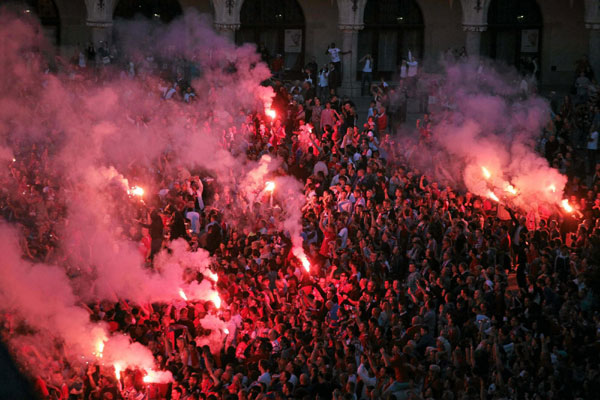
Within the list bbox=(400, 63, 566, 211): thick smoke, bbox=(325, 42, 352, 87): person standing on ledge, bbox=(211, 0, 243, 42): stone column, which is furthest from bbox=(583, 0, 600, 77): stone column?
bbox=(211, 0, 243, 42): stone column

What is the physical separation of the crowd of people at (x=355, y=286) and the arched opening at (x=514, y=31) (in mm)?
9039

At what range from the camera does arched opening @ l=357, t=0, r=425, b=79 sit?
2884cm

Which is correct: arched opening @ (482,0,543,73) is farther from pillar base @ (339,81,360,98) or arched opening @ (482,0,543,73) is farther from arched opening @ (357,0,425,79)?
pillar base @ (339,81,360,98)

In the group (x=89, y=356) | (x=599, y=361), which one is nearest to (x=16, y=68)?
(x=89, y=356)

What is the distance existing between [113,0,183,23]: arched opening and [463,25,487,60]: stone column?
25.4 feet

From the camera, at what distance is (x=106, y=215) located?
703 inches

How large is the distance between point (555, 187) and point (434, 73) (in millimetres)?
10279

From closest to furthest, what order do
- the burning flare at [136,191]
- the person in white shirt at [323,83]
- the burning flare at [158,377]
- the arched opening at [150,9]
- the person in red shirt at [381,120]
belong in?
1. the burning flare at [158,377]
2. the burning flare at [136,191]
3. the person in red shirt at [381,120]
4. the person in white shirt at [323,83]
5. the arched opening at [150,9]

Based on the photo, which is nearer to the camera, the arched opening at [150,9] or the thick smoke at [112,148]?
the thick smoke at [112,148]

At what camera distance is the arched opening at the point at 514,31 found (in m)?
28.5

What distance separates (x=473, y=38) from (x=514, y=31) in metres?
2.04

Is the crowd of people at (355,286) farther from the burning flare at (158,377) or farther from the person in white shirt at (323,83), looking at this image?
the person in white shirt at (323,83)

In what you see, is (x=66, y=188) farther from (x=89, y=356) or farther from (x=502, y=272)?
(x=502, y=272)

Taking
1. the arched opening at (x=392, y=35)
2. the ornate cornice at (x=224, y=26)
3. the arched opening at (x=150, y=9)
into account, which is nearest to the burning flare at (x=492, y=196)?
the ornate cornice at (x=224, y=26)
